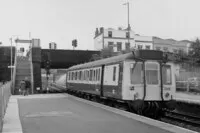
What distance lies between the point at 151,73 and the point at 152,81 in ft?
1.28

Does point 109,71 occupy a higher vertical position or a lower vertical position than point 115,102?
higher

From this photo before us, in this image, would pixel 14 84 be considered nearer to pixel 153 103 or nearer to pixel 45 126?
pixel 153 103

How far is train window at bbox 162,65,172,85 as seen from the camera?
17344 millimetres

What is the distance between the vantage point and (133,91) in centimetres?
1675

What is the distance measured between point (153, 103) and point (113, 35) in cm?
7197

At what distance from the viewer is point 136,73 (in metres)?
17.0

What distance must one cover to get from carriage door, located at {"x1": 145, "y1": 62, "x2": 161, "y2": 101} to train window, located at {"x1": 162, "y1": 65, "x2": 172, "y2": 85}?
33cm

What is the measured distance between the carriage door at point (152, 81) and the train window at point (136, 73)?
29 centimetres

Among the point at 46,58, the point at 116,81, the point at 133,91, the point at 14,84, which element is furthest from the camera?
the point at 46,58

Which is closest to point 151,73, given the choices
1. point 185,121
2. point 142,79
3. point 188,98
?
point 142,79

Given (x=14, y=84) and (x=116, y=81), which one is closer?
(x=116, y=81)

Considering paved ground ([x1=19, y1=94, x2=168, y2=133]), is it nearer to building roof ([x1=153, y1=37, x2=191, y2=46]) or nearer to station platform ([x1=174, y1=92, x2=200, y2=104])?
station platform ([x1=174, y1=92, x2=200, y2=104])

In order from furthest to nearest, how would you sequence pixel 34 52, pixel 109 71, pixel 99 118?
pixel 34 52
pixel 109 71
pixel 99 118

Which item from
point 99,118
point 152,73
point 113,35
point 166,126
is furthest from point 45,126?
point 113,35
